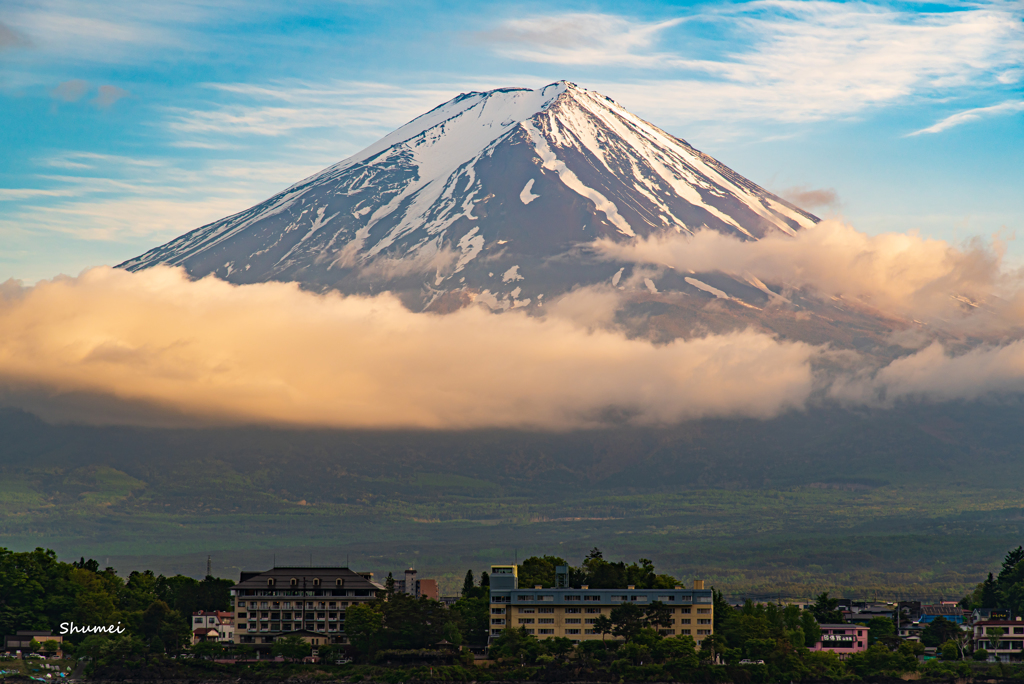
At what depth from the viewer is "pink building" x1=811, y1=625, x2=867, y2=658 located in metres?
121

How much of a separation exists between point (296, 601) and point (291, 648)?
7448 millimetres

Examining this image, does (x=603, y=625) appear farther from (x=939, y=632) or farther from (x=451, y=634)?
(x=939, y=632)

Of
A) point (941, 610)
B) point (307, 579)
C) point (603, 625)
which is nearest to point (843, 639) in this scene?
point (941, 610)

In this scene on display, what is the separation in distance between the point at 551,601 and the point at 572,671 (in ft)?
23.2

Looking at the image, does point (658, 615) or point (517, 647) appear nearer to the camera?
point (517, 647)

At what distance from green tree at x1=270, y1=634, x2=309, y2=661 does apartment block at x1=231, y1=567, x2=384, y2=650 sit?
4.54m

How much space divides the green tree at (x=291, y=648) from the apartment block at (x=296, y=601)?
4543 mm

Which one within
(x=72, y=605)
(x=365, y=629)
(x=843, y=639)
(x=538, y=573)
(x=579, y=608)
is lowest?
(x=843, y=639)

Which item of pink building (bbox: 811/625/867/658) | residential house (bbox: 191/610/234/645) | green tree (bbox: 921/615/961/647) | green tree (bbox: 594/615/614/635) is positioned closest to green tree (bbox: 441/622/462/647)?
green tree (bbox: 594/615/614/635)

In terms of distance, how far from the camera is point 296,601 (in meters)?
117

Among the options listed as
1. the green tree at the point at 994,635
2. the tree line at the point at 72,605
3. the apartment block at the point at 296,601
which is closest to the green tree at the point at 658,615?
the apartment block at the point at 296,601

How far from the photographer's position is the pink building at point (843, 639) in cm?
12094

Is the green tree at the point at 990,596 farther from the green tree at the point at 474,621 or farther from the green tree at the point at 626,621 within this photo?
the green tree at the point at 474,621

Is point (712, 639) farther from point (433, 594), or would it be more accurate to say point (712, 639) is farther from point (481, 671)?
point (433, 594)
